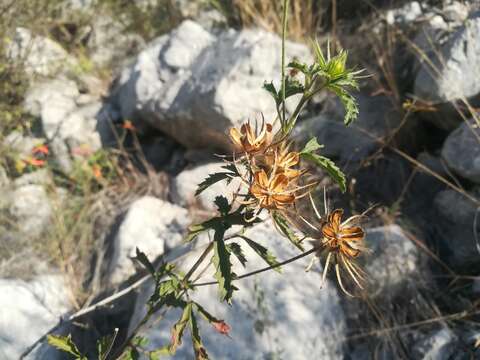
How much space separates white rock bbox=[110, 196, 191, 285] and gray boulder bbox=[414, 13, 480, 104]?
1491 millimetres

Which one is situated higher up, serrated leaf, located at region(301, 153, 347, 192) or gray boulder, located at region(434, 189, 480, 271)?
serrated leaf, located at region(301, 153, 347, 192)

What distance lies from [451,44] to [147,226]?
190cm

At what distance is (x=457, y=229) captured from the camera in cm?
244

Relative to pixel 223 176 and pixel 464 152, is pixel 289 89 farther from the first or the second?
pixel 464 152

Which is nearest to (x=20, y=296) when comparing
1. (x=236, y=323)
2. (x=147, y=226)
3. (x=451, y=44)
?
(x=147, y=226)

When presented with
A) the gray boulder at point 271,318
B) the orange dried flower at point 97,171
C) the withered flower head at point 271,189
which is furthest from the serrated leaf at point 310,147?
the orange dried flower at point 97,171

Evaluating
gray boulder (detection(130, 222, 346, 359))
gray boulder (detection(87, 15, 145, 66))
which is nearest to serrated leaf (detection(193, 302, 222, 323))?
gray boulder (detection(130, 222, 346, 359))

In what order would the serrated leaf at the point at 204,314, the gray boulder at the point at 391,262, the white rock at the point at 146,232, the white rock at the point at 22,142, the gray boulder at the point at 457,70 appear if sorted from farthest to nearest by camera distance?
1. the white rock at the point at 22,142
2. the white rock at the point at 146,232
3. the gray boulder at the point at 457,70
4. the gray boulder at the point at 391,262
5. the serrated leaf at the point at 204,314

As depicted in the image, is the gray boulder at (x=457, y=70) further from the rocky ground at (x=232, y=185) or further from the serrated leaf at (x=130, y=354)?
the serrated leaf at (x=130, y=354)

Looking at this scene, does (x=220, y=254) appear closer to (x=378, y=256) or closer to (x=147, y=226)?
(x=378, y=256)

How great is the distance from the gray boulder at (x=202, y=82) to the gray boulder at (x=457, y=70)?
0.89 meters

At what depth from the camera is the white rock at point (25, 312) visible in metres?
2.01

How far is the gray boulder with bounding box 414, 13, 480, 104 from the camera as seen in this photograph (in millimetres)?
2471

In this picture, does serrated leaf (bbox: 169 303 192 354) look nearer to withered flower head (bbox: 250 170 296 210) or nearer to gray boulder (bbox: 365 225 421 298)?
withered flower head (bbox: 250 170 296 210)
